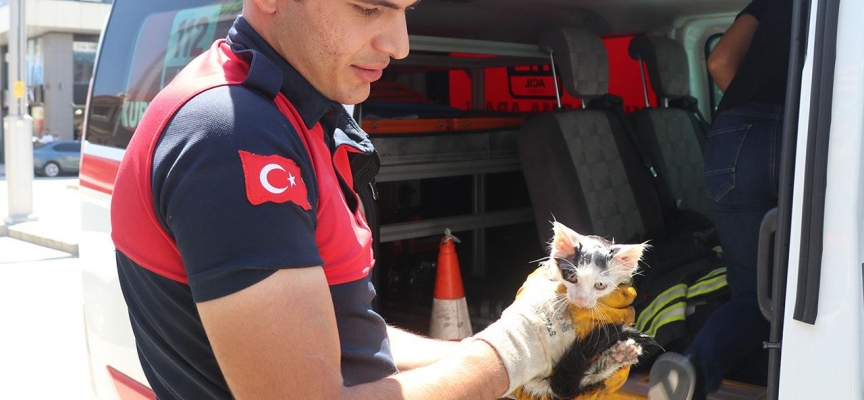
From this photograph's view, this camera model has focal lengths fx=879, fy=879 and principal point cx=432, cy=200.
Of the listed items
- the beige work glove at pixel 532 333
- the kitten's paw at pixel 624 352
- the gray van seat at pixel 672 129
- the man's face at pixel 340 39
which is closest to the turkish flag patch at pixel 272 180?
the man's face at pixel 340 39

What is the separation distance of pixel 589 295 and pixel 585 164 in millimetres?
2172

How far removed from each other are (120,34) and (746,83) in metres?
2.08

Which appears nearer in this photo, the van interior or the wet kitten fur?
the wet kitten fur

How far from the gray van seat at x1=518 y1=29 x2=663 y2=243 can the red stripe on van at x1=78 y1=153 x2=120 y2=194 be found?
174cm

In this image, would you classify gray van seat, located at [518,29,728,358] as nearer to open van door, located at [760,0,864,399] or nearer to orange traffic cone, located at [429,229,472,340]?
orange traffic cone, located at [429,229,472,340]

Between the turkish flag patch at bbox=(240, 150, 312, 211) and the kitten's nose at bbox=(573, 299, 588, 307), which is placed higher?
the turkish flag patch at bbox=(240, 150, 312, 211)

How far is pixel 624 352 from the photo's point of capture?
1.69m

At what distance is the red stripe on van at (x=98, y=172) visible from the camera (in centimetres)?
268

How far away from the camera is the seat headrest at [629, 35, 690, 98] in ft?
14.8

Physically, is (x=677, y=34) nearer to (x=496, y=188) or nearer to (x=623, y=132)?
(x=623, y=132)

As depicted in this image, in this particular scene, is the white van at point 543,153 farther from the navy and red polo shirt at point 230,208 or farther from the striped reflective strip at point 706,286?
the navy and red polo shirt at point 230,208

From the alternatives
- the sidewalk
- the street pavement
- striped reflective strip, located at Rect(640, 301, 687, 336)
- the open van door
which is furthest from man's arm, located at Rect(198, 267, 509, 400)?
the sidewalk

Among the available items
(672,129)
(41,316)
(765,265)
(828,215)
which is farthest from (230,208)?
(41,316)

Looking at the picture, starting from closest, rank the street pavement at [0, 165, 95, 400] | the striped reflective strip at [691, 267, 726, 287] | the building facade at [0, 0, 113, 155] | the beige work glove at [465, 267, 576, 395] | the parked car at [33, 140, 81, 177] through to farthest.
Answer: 1. the beige work glove at [465, 267, 576, 395]
2. the striped reflective strip at [691, 267, 726, 287]
3. the street pavement at [0, 165, 95, 400]
4. the parked car at [33, 140, 81, 177]
5. the building facade at [0, 0, 113, 155]
